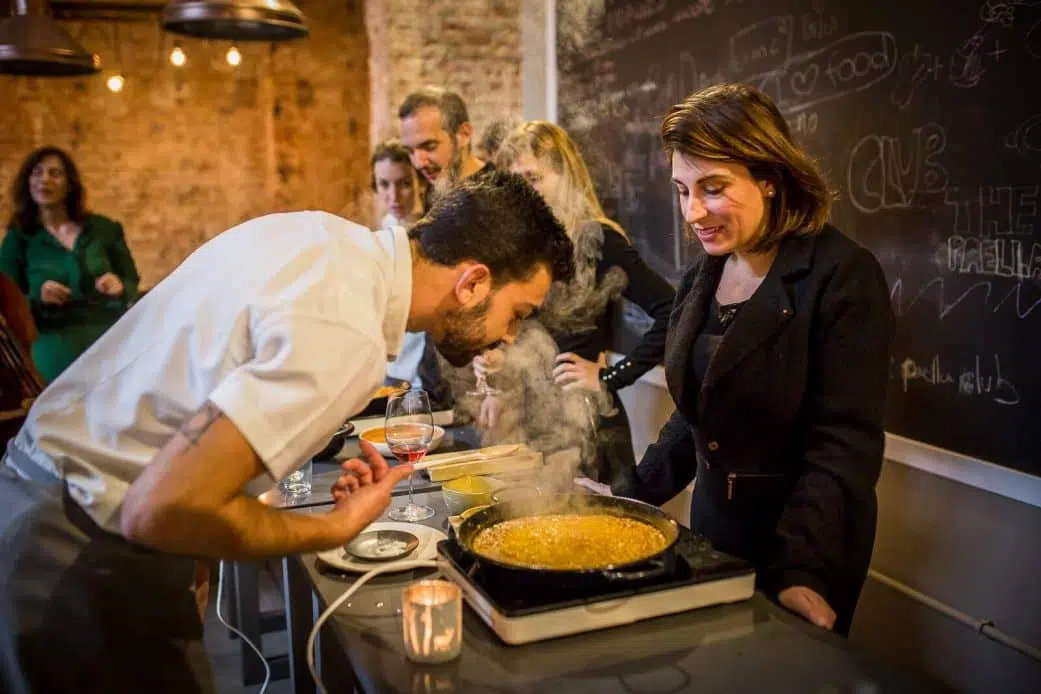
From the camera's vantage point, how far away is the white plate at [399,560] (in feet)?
5.58

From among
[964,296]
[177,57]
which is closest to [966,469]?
[964,296]

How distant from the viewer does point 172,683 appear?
5.28 feet

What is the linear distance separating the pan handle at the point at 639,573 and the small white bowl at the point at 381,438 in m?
1.13

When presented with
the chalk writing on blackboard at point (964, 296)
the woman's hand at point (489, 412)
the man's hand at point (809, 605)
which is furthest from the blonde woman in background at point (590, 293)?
the man's hand at point (809, 605)

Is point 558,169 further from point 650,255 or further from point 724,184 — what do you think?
point 724,184

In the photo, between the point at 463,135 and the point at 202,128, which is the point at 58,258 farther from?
the point at 202,128

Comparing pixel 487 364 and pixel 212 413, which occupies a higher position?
pixel 212 413

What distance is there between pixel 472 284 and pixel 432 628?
1.87ft

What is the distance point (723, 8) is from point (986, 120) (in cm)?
133

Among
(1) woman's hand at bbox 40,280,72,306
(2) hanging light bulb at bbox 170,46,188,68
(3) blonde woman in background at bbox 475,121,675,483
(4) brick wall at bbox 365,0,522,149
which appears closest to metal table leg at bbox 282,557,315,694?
(3) blonde woman in background at bbox 475,121,675,483

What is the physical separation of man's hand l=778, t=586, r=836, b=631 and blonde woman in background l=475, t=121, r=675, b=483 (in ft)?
4.71

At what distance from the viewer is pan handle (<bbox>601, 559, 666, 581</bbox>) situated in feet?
4.67

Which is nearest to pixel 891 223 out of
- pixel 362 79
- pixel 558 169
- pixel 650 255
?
pixel 558 169

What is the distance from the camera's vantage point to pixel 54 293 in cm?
484
